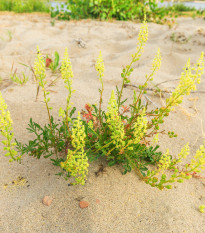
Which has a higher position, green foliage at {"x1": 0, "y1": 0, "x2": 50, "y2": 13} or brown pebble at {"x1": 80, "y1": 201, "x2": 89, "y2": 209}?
green foliage at {"x1": 0, "y1": 0, "x2": 50, "y2": 13}

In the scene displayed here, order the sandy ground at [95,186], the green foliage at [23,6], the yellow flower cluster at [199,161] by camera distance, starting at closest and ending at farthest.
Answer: the yellow flower cluster at [199,161] < the sandy ground at [95,186] < the green foliage at [23,6]

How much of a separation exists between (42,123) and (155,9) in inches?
230

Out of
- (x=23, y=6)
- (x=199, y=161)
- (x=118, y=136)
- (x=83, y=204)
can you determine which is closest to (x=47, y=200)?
(x=83, y=204)

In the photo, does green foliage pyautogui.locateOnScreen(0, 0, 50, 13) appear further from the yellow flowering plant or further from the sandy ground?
the yellow flowering plant

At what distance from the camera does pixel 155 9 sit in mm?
6570

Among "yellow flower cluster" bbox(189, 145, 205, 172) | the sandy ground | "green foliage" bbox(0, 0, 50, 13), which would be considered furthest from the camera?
"green foliage" bbox(0, 0, 50, 13)

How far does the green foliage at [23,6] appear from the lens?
24.3 ft

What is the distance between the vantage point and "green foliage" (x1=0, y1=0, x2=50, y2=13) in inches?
292

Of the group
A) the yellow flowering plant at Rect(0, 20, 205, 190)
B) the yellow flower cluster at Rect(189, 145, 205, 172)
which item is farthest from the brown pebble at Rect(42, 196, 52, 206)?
the yellow flower cluster at Rect(189, 145, 205, 172)

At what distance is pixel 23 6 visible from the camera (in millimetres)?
7500

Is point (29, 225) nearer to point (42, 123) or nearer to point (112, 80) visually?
point (42, 123)

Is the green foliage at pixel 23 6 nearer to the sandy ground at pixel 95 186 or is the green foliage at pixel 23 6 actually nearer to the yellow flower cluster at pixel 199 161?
the sandy ground at pixel 95 186

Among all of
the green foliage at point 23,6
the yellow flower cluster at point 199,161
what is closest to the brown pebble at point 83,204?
the yellow flower cluster at point 199,161

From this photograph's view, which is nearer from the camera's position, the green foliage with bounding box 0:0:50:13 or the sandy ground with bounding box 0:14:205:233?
the sandy ground with bounding box 0:14:205:233
